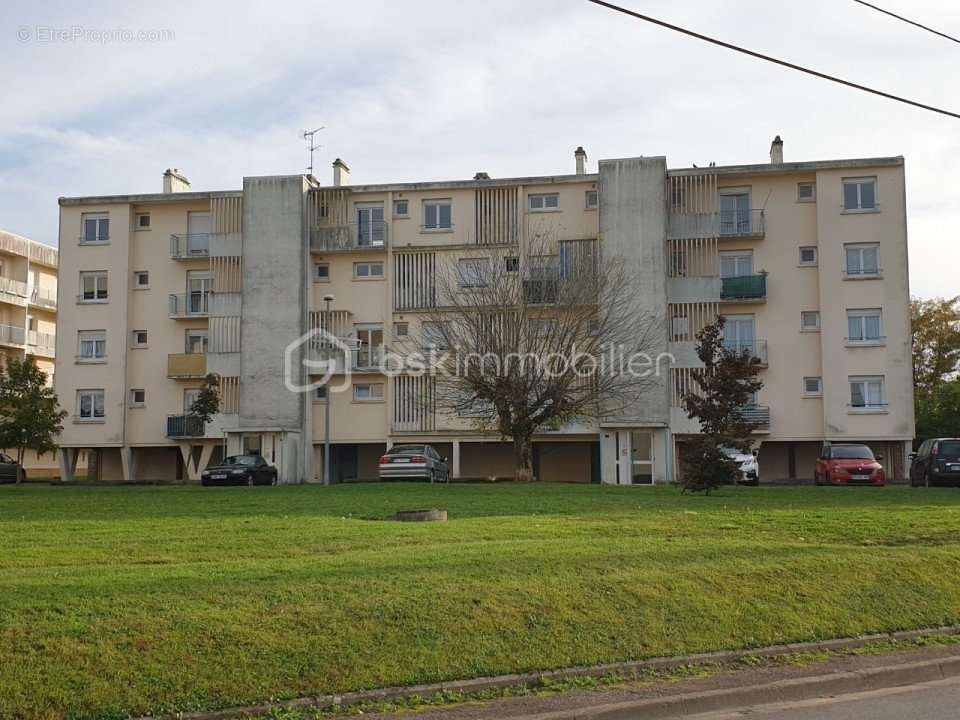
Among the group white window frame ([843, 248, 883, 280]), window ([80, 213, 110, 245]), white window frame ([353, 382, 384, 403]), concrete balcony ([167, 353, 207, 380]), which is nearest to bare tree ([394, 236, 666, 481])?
white window frame ([353, 382, 384, 403])

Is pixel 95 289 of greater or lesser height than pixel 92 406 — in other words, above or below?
above

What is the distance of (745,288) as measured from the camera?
47625 millimetres

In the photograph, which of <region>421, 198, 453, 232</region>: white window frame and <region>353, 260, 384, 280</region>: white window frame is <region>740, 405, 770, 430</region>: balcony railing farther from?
<region>353, 260, 384, 280</region>: white window frame

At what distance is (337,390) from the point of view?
49906mm

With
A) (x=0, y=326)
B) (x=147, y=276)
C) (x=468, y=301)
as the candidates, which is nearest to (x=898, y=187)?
(x=468, y=301)

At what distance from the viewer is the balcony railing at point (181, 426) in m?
49.5

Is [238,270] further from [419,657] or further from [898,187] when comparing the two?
[419,657]

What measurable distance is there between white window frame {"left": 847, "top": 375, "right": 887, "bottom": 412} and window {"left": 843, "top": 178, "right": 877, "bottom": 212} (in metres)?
7.21

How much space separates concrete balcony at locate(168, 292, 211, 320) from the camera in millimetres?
51156

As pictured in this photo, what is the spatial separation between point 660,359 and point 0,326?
39.2 m

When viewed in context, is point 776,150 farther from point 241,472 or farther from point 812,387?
point 241,472

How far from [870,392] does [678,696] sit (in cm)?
3983

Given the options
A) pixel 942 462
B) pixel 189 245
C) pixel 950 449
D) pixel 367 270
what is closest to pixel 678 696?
pixel 942 462

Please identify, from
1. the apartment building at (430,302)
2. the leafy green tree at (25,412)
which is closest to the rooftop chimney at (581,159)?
the apartment building at (430,302)
